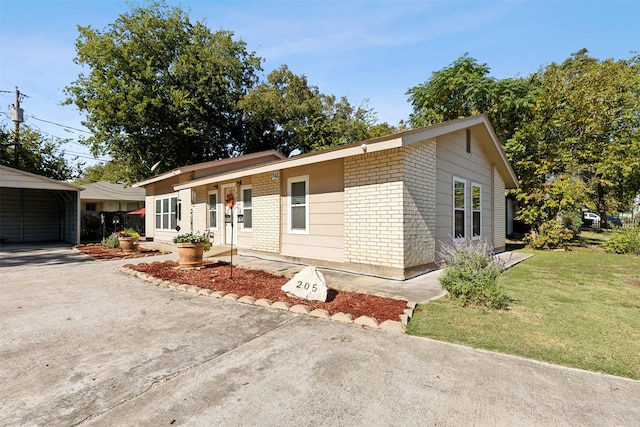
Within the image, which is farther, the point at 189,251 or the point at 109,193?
the point at 109,193

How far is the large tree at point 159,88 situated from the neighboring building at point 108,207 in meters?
2.61

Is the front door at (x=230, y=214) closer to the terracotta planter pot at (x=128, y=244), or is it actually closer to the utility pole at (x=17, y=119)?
the terracotta planter pot at (x=128, y=244)

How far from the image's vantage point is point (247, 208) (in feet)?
35.4

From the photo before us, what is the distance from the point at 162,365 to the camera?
2.91m

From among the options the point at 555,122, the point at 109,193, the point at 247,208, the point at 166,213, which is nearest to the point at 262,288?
the point at 247,208

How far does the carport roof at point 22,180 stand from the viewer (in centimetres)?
1255

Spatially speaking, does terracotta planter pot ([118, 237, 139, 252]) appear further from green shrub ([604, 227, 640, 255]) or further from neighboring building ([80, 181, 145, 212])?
green shrub ([604, 227, 640, 255])

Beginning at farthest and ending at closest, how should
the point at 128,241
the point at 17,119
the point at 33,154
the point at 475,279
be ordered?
the point at 33,154
the point at 17,119
the point at 128,241
the point at 475,279

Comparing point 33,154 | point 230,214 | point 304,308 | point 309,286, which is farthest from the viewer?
point 33,154

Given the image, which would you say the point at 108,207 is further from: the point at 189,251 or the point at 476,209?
the point at 476,209

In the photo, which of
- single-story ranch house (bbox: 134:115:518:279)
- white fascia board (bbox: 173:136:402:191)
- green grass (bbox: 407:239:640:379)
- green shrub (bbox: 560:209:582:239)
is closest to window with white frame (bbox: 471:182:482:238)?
single-story ranch house (bbox: 134:115:518:279)

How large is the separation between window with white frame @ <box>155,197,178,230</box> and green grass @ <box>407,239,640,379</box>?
13.1m

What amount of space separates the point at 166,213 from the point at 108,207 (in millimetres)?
15709

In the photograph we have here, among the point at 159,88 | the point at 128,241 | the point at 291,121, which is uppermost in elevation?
the point at 159,88
